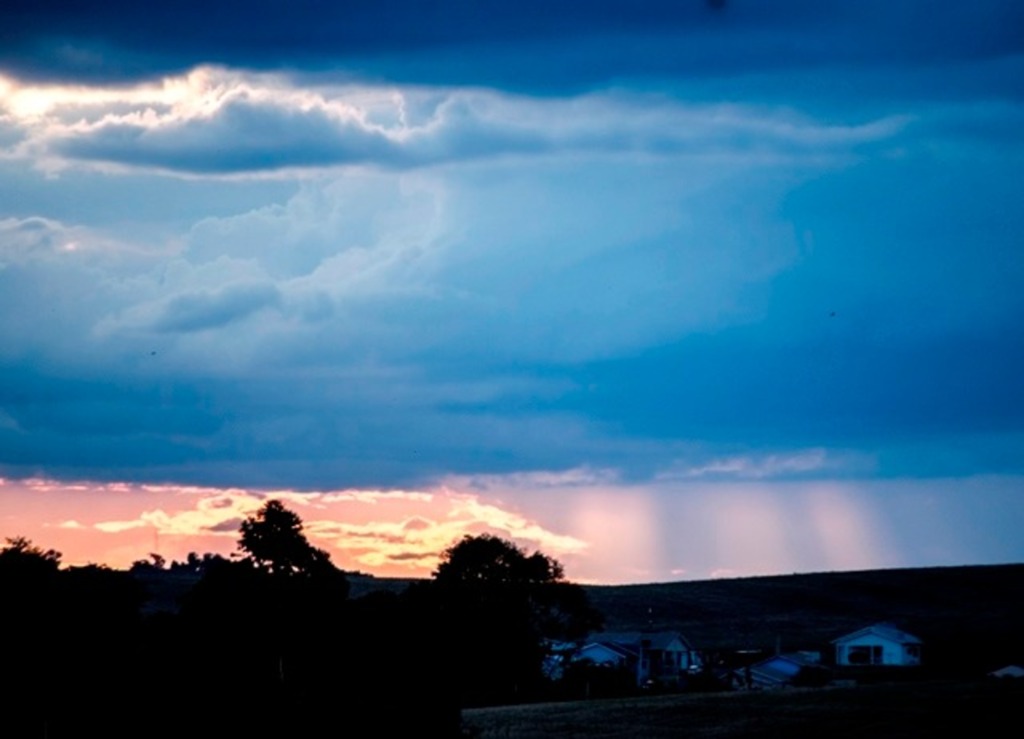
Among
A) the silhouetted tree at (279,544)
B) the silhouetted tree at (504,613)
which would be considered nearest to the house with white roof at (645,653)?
the silhouetted tree at (504,613)

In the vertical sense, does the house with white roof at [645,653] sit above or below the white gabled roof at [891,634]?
below

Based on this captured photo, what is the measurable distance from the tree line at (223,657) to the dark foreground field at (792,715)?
16.0 ft

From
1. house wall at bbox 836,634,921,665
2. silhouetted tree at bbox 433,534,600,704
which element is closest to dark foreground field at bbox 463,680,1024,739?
silhouetted tree at bbox 433,534,600,704

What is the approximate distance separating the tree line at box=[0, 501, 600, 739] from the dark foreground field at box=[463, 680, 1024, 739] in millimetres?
4889

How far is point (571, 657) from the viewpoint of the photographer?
152375mm

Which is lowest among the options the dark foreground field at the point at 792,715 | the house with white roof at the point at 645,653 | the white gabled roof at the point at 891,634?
the dark foreground field at the point at 792,715

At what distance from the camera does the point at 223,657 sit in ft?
278

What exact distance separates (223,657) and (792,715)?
28504 millimetres

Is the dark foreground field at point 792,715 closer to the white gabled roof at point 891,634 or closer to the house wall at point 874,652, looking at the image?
the house wall at point 874,652

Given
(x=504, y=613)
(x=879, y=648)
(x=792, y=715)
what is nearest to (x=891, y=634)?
(x=879, y=648)

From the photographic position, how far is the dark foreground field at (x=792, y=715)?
248 feet

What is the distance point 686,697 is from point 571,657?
52579 mm

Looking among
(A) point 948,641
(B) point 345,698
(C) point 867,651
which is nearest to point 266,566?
(B) point 345,698

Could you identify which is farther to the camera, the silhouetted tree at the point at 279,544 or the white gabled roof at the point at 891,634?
the white gabled roof at the point at 891,634
